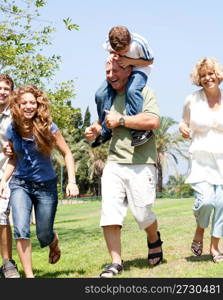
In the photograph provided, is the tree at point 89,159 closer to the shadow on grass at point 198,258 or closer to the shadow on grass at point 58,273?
the shadow on grass at point 198,258

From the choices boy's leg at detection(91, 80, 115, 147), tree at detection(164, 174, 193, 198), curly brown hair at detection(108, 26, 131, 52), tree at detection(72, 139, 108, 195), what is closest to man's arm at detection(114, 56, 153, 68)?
curly brown hair at detection(108, 26, 131, 52)

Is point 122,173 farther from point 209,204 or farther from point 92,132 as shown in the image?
point 209,204

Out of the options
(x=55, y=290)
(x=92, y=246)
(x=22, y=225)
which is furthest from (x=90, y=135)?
(x=92, y=246)

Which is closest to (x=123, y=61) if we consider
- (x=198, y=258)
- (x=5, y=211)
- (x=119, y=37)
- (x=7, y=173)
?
(x=119, y=37)

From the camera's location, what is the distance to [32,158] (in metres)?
6.41

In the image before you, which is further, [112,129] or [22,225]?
[112,129]

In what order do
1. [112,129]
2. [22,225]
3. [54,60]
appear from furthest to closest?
1. [54,60]
2. [112,129]
3. [22,225]

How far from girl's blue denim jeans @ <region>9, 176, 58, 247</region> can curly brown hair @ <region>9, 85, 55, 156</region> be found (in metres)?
0.38

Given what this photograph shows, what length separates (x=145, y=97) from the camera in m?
6.56

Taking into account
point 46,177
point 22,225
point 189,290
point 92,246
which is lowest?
point 92,246

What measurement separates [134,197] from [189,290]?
146 cm

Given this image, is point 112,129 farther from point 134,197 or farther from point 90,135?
point 134,197

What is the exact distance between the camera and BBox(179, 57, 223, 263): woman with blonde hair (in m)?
6.87

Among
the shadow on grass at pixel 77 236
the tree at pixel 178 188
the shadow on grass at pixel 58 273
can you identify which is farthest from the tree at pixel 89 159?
the shadow on grass at pixel 58 273
